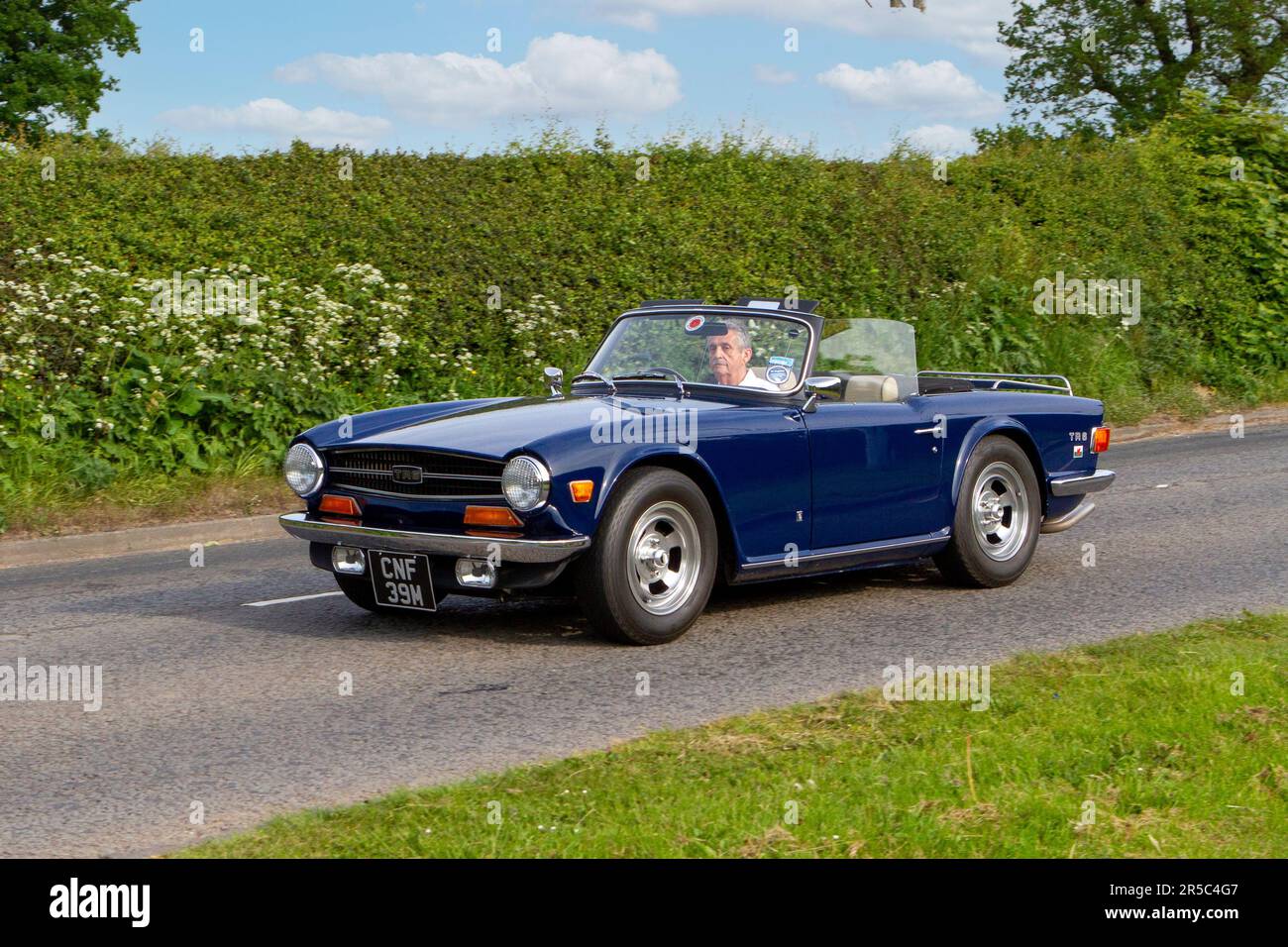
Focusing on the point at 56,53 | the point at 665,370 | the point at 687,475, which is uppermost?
the point at 56,53

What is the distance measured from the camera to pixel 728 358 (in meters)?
8.26

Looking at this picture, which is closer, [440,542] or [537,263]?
[440,542]

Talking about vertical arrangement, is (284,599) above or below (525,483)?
below

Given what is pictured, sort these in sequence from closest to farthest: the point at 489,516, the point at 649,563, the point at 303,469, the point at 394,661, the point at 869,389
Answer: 1. the point at 489,516
2. the point at 394,661
3. the point at 649,563
4. the point at 303,469
5. the point at 869,389

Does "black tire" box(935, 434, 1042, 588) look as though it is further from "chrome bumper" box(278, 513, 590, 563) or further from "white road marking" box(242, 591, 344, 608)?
"white road marking" box(242, 591, 344, 608)

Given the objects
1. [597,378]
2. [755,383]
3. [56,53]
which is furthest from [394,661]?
[56,53]

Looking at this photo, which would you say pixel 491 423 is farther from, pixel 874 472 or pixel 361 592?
pixel 874 472

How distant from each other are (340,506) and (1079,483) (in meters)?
4.56

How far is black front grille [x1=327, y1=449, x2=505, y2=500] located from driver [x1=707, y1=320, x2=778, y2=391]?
1682 mm

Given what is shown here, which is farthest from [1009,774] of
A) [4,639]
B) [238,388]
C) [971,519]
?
[238,388]

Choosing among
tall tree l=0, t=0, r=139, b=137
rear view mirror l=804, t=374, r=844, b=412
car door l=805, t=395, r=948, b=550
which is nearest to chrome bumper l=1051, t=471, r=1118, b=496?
car door l=805, t=395, r=948, b=550

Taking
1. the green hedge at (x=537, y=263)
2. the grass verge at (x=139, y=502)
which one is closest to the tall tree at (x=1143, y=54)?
the green hedge at (x=537, y=263)

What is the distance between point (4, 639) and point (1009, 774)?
5.42 m

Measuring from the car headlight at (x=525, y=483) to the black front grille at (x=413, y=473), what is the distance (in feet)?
0.29
